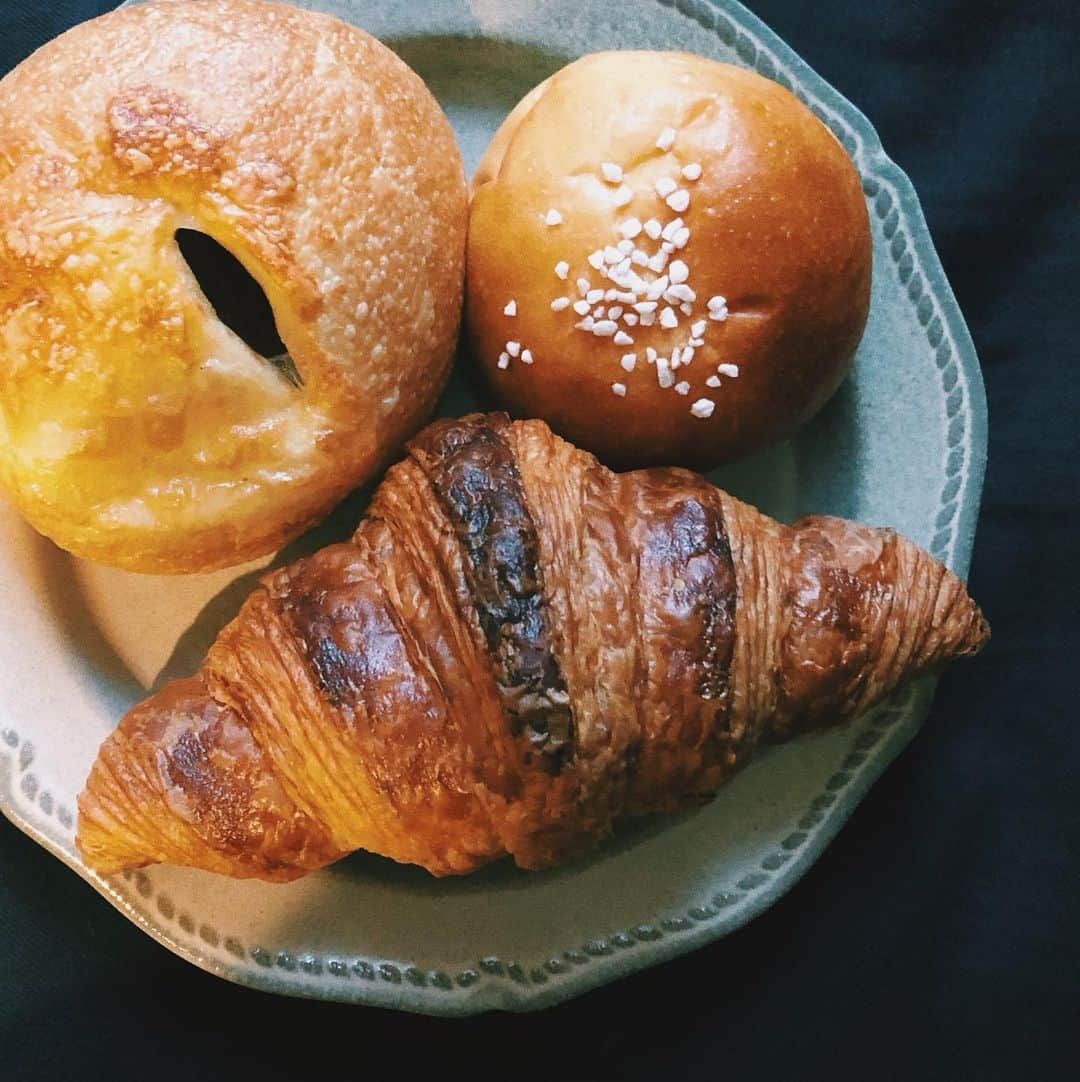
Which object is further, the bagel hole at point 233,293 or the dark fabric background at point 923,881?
the dark fabric background at point 923,881

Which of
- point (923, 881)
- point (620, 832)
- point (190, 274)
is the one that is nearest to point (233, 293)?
point (190, 274)

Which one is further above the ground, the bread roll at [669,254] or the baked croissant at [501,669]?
the bread roll at [669,254]

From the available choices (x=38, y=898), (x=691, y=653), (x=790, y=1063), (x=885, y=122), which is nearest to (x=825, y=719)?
(x=691, y=653)

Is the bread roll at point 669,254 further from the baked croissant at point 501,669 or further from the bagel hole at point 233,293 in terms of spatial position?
the bagel hole at point 233,293

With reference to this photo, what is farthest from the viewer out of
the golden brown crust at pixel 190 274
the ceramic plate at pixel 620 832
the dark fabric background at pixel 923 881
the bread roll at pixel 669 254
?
the dark fabric background at pixel 923 881

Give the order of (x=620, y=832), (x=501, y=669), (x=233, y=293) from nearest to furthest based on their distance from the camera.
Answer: (x=501, y=669) < (x=233, y=293) < (x=620, y=832)

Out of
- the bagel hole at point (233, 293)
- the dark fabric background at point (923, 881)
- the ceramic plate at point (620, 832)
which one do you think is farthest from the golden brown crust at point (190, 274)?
the dark fabric background at point (923, 881)

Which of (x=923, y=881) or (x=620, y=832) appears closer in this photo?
(x=620, y=832)

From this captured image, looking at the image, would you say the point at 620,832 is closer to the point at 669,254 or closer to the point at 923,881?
the point at 923,881
